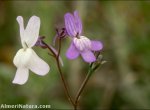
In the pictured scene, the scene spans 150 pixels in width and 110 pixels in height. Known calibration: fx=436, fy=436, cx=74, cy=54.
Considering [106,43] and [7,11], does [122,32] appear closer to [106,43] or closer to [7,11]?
[106,43]

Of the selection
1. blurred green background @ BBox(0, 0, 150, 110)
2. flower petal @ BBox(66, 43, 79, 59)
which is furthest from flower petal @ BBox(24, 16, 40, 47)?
blurred green background @ BBox(0, 0, 150, 110)

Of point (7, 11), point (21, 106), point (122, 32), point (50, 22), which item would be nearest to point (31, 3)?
point (7, 11)

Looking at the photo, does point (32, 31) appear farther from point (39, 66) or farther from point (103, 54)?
point (103, 54)

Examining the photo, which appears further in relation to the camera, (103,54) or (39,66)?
(103,54)

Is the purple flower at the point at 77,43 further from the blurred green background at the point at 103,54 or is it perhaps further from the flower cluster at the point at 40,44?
the blurred green background at the point at 103,54

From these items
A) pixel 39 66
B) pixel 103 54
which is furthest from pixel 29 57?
pixel 103 54

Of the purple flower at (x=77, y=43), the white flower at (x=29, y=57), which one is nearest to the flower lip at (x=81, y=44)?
the purple flower at (x=77, y=43)

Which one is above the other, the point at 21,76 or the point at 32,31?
the point at 32,31
